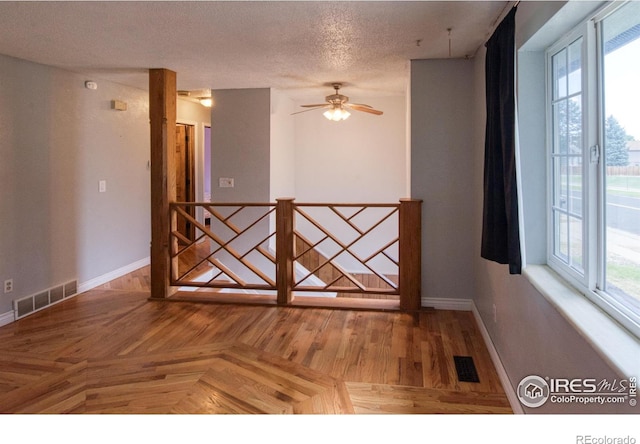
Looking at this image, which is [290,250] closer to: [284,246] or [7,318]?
[284,246]

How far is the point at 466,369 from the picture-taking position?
9.24 feet

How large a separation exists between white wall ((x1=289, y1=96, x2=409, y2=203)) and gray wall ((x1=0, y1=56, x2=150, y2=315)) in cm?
219

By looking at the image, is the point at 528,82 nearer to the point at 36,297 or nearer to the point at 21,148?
the point at 21,148

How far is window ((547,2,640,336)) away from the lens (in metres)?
1.51

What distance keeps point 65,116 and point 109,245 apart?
1.48m

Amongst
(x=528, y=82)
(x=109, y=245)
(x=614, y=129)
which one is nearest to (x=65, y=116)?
(x=109, y=245)

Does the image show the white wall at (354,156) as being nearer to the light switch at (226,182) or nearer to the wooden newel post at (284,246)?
the light switch at (226,182)

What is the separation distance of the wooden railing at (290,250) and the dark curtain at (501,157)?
4.45ft

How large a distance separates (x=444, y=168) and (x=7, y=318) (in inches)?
154

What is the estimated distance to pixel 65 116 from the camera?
4336 mm

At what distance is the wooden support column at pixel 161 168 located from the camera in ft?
14.0

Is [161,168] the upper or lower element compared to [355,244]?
upper

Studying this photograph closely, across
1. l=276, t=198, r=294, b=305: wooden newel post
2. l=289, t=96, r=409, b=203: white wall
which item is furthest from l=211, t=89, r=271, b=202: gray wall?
l=276, t=198, r=294, b=305: wooden newel post

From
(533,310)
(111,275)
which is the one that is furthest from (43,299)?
(533,310)
